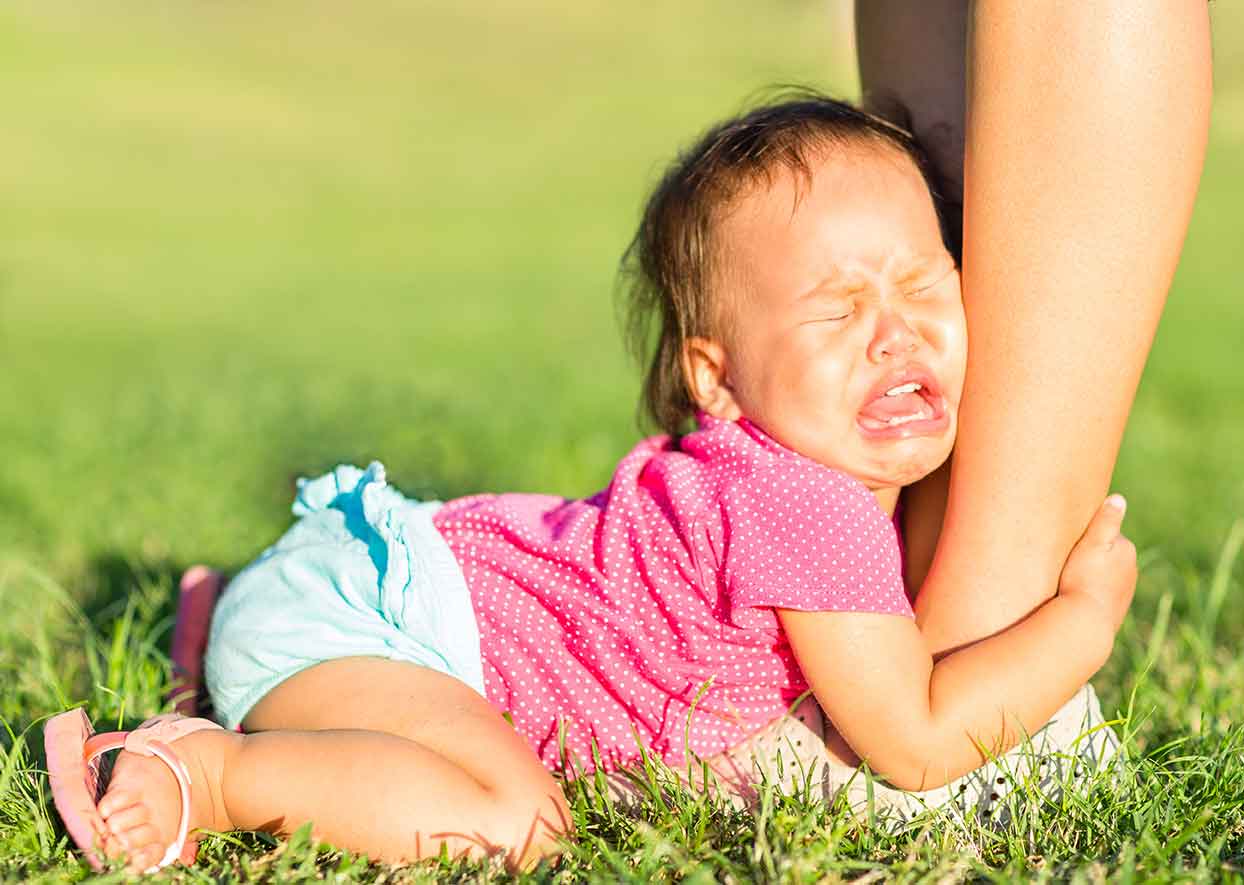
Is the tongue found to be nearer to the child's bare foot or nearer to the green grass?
the green grass

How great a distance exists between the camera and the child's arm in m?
2.24

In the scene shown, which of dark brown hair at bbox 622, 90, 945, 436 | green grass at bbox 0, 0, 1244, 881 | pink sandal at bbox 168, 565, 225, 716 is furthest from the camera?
pink sandal at bbox 168, 565, 225, 716

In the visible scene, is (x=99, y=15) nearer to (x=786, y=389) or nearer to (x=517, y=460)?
(x=517, y=460)

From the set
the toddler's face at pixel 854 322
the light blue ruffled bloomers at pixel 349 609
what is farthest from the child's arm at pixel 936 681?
the light blue ruffled bloomers at pixel 349 609

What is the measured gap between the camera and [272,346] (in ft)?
30.8

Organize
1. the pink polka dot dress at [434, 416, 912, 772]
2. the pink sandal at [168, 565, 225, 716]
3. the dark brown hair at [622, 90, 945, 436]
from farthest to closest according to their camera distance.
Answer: the pink sandal at [168, 565, 225, 716] → the dark brown hair at [622, 90, 945, 436] → the pink polka dot dress at [434, 416, 912, 772]

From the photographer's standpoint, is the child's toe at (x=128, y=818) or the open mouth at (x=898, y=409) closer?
the child's toe at (x=128, y=818)

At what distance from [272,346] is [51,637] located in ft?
20.6

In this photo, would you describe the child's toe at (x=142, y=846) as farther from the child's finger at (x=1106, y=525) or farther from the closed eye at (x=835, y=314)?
the child's finger at (x=1106, y=525)

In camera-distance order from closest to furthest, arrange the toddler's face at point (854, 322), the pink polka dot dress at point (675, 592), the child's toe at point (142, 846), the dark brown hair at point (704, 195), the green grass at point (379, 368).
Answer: the child's toe at point (142, 846), the green grass at point (379, 368), the pink polka dot dress at point (675, 592), the toddler's face at point (854, 322), the dark brown hair at point (704, 195)

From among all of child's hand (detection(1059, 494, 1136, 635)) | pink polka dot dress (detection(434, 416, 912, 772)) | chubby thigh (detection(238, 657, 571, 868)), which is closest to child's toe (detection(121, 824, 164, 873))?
chubby thigh (detection(238, 657, 571, 868))

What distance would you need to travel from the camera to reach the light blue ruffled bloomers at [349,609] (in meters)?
2.50

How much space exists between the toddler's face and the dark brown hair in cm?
7

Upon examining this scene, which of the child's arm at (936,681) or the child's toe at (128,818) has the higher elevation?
the child's arm at (936,681)
